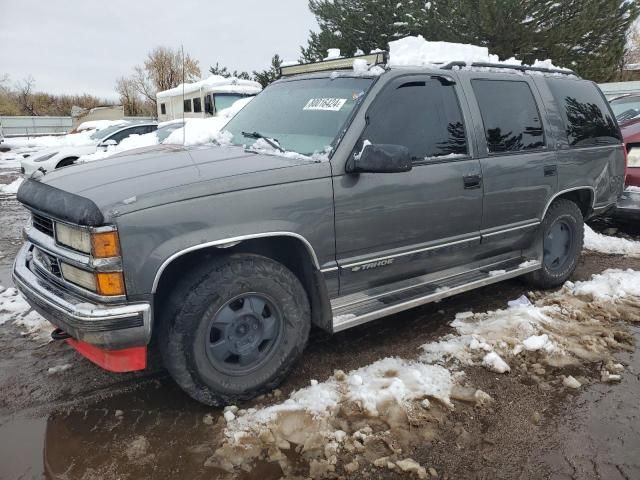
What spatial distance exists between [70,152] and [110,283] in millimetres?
11171

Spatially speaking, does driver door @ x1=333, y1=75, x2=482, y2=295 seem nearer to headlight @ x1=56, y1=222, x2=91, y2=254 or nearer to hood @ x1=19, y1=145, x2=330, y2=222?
hood @ x1=19, y1=145, x2=330, y2=222

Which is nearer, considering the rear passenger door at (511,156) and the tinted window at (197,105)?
the rear passenger door at (511,156)

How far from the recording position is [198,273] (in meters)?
2.69

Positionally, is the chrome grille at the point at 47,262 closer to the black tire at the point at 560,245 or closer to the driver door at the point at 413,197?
the driver door at the point at 413,197

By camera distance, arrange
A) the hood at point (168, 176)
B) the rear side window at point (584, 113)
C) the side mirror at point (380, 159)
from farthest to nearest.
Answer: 1. the rear side window at point (584, 113)
2. the side mirror at point (380, 159)
3. the hood at point (168, 176)

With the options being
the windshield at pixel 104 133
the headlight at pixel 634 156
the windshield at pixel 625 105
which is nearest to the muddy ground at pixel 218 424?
the headlight at pixel 634 156

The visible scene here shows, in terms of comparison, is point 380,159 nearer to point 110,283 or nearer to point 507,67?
point 110,283

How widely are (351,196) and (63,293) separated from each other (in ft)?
5.56

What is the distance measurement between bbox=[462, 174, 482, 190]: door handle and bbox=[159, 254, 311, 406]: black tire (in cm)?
149

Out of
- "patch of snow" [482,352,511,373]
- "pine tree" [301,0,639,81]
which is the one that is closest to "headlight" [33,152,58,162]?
"patch of snow" [482,352,511,373]

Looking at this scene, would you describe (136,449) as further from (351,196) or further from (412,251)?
(412,251)

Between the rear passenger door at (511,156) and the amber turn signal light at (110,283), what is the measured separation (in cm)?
263

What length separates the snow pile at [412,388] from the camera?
2.54m

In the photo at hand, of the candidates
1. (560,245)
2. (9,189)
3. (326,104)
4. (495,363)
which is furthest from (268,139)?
(9,189)
